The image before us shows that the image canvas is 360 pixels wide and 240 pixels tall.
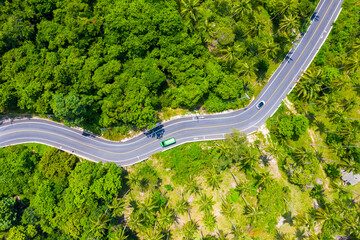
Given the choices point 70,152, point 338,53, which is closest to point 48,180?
point 70,152

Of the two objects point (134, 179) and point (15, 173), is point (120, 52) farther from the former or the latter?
point (15, 173)

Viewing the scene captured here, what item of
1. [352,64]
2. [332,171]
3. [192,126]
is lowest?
[332,171]

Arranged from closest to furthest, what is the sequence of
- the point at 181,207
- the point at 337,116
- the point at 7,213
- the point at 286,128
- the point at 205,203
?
the point at 7,213
the point at 181,207
the point at 205,203
the point at 286,128
the point at 337,116

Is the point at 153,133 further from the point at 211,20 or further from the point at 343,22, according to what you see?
the point at 343,22

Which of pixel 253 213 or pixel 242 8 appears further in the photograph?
pixel 242 8

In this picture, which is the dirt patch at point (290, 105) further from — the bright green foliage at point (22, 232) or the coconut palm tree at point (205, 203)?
the bright green foliage at point (22, 232)

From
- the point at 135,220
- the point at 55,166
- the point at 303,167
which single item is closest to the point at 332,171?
the point at 303,167
